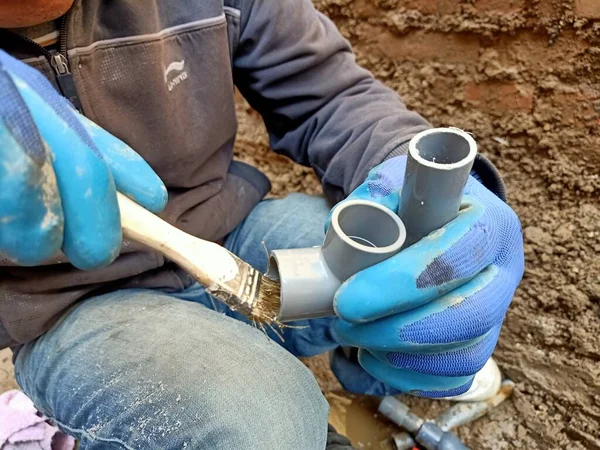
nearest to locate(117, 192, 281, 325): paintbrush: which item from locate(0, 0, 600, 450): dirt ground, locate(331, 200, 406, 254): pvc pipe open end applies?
locate(331, 200, 406, 254): pvc pipe open end

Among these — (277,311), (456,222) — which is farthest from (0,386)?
(456,222)

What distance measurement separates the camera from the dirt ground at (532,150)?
1.02m

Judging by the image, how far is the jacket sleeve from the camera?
0.95 m

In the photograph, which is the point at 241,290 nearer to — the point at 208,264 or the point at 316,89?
the point at 208,264

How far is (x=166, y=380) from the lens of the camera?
74 cm

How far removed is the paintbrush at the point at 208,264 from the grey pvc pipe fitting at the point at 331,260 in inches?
1.0

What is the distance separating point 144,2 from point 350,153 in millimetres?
386

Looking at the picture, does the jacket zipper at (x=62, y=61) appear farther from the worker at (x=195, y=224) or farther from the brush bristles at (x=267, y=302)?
the brush bristles at (x=267, y=302)

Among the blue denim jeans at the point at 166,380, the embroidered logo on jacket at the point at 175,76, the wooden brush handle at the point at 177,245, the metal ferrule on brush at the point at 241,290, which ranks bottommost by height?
the blue denim jeans at the point at 166,380

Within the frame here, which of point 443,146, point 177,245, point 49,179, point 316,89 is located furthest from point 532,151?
point 49,179

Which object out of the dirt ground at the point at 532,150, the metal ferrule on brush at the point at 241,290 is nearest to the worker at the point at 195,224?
the metal ferrule on brush at the point at 241,290

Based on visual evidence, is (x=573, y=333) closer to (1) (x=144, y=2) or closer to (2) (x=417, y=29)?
(2) (x=417, y=29)

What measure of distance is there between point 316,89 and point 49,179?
606mm

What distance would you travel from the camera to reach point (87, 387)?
77cm
